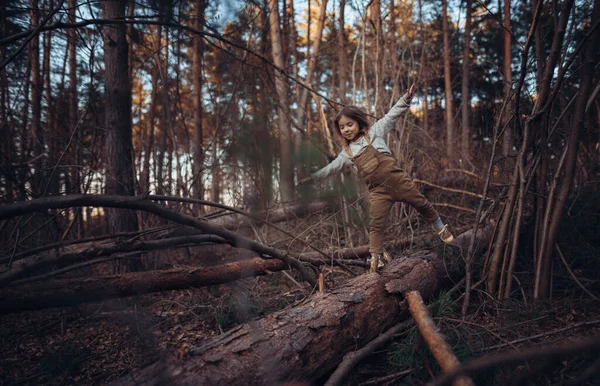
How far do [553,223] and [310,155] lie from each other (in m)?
1.93

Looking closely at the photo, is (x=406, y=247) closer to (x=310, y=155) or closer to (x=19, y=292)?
(x=310, y=155)

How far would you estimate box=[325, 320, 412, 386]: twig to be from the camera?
1860 millimetres

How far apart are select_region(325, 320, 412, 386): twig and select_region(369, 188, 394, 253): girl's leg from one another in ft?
2.60

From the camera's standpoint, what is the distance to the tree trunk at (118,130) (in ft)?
13.6

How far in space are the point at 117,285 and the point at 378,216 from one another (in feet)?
7.16

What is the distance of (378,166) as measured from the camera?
10.7 ft

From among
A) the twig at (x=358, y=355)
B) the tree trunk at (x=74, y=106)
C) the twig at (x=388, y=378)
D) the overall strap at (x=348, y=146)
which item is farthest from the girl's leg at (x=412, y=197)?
the tree trunk at (x=74, y=106)

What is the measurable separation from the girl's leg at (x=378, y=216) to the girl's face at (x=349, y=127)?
562 mm

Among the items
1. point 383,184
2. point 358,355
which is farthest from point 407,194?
point 358,355

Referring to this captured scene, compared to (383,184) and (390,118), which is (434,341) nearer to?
(383,184)

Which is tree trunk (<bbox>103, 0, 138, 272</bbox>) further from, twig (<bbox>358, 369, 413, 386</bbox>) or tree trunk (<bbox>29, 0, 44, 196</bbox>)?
twig (<bbox>358, 369, 413, 386</bbox>)

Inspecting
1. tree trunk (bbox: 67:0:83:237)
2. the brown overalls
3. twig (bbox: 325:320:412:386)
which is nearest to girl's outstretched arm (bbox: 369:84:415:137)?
the brown overalls

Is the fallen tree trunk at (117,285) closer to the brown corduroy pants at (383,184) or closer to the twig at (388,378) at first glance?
the brown corduroy pants at (383,184)

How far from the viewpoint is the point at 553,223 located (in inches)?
103
